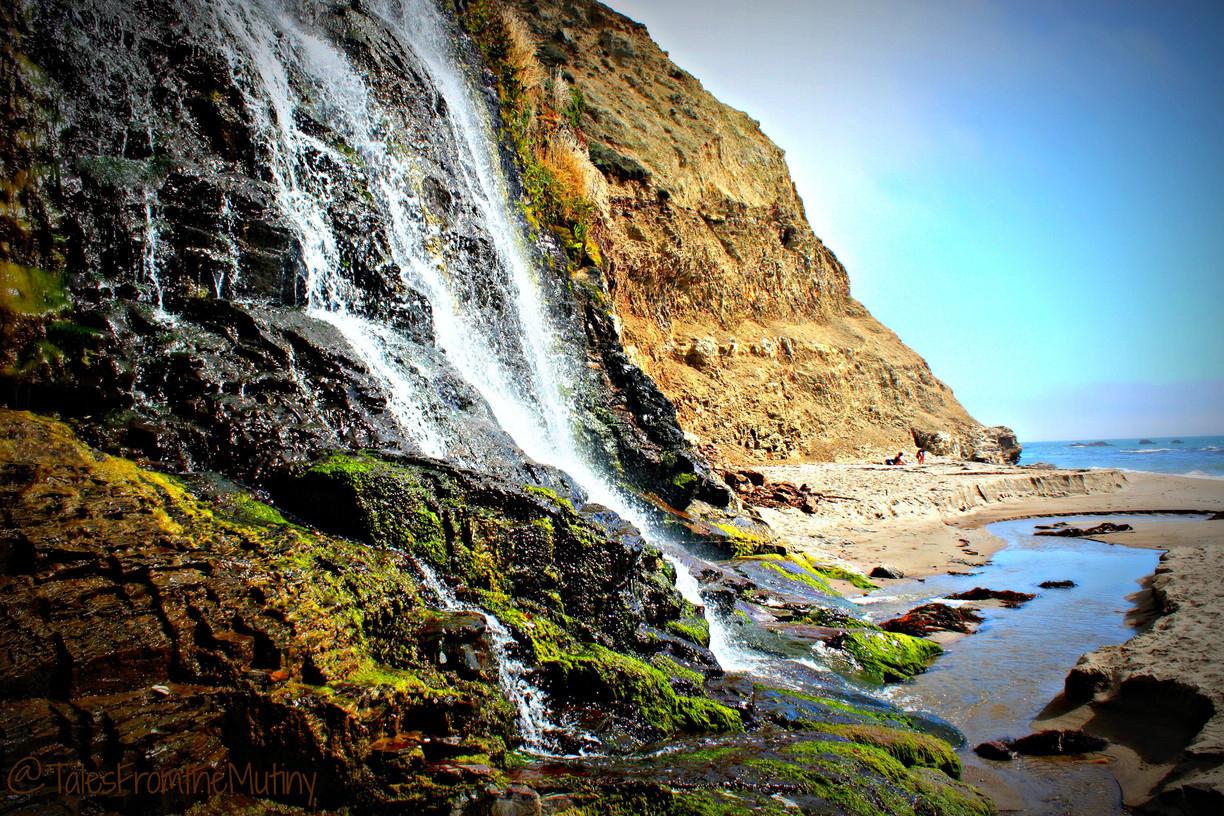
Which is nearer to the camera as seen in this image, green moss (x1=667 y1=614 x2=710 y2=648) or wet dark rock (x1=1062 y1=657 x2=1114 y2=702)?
wet dark rock (x1=1062 y1=657 x2=1114 y2=702)

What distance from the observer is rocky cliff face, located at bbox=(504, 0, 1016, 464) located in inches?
873

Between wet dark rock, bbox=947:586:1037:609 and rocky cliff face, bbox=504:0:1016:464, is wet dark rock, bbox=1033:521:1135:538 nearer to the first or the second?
wet dark rock, bbox=947:586:1037:609

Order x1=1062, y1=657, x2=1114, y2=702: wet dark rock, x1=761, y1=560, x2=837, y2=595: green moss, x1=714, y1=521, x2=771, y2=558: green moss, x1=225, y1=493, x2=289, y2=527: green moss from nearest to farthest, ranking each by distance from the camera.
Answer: x1=225, y1=493, x2=289, y2=527: green moss → x1=1062, y1=657, x2=1114, y2=702: wet dark rock → x1=761, y1=560, x2=837, y2=595: green moss → x1=714, y1=521, x2=771, y2=558: green moss

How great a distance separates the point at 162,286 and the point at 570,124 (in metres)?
17.4

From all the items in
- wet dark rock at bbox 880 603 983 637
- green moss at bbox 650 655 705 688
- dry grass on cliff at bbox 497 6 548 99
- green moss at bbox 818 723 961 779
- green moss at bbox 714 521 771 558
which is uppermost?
dry grass on cliff at bbox 497 6 548 99

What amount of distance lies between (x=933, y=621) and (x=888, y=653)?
1.70 metres

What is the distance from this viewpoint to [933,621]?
25.6 ft

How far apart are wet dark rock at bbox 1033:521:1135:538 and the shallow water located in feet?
7.74

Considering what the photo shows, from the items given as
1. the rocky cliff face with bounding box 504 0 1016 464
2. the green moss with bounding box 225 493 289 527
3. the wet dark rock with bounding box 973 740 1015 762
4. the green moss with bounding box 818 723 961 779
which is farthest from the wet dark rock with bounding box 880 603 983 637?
the rocky cliff face with bounding box 504 0 1016 464

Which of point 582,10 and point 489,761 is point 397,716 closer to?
point 489,761

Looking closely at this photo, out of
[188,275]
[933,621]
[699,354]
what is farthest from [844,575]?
[699,354]

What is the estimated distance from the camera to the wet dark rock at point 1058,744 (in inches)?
174

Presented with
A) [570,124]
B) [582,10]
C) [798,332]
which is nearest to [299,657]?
[570,124]

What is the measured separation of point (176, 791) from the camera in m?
2.31
